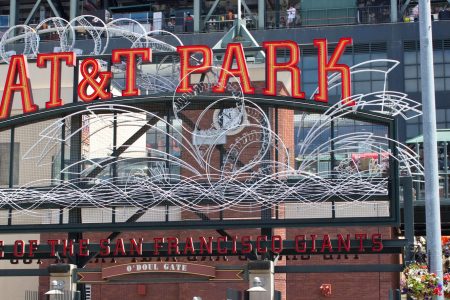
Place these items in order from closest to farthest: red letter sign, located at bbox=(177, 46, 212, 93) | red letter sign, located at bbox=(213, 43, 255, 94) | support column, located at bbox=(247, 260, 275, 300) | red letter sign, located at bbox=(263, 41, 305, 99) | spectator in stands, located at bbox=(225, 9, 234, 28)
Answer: support column, located at bbox=(247, 260, 275, 300), red letter sign, located at bbox=(263, 41, 305, 99), red letter sign, located at bbox=(213, 43, 255, 94), red letter sign, located at bbox=(177, 46, 212, 93), spectator in stands, located at bbox=(225, 9, 234, 28)

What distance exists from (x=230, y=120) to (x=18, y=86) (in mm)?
6710

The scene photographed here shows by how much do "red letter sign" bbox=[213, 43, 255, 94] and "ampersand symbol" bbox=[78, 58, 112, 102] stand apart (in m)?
3.45

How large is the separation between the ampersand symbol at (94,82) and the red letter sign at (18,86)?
1581mm

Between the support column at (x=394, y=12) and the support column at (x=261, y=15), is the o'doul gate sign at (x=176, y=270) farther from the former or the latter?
the support column at (x=261, y=15)

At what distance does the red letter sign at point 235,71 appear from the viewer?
91.8 feet

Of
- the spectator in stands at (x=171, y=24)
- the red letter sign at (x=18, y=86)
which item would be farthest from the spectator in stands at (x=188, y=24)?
the red letter sign at (x=18, y=86)

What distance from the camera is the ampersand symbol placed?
94.3ft

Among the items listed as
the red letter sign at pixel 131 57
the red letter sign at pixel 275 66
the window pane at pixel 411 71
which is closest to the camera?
the red letter sign at pixel 275 66

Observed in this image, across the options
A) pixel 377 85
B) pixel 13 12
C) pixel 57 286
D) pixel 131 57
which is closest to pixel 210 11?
pixel 377 85

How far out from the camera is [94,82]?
28844 mm

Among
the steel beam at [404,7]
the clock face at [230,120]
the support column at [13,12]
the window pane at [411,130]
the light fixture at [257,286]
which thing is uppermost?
the support column at [13,12]

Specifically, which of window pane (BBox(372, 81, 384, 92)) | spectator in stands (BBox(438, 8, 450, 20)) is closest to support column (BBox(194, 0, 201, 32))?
window pane (BBox(372, 81, 384, 92))

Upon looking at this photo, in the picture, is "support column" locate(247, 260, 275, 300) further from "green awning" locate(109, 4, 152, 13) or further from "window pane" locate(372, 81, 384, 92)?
"green awning" locate(109, 4, 152, 13)

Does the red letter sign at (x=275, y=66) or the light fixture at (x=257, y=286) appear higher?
the red letter sign at (x=275, y=66)
